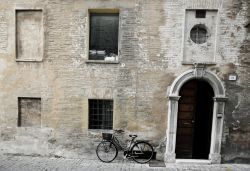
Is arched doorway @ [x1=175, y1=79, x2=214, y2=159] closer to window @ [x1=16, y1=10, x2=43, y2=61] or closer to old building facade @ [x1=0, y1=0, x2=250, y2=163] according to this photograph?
old building facade @ [x1=0, y1=0, x2=250, y2=163]

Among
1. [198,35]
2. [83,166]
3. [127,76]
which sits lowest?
[83,166]

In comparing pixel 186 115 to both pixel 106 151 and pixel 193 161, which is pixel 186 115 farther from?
pixel 106 151

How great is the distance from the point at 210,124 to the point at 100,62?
15.5 feet

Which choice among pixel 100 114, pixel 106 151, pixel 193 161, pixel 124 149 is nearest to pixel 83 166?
pixel 106 151

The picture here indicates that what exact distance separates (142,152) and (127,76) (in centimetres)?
289

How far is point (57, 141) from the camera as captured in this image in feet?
31.6

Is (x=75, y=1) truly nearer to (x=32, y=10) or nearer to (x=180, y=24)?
(x=32, y=10)

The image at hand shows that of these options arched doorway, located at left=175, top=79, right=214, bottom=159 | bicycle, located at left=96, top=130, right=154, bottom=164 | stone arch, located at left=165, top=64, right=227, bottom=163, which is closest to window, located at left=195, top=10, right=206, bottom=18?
stone arch, located at left=165, top=64, right=227, bottom=163

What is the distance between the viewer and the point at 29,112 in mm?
9836

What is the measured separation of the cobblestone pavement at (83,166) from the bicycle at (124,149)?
9.2 inches

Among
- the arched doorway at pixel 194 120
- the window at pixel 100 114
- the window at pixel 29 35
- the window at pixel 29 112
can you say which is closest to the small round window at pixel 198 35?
the arched doorway at pixel 194 120

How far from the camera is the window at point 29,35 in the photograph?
9469mm

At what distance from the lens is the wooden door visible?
9328mm

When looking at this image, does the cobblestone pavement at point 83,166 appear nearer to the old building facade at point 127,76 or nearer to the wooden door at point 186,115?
the old building facade at point 127,76
